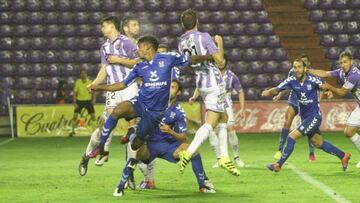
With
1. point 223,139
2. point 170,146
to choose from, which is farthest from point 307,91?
point 170,146

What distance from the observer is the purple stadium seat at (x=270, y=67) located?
26641 millimetres

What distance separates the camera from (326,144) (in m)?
13.7

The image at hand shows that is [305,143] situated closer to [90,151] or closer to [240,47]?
[240,47]

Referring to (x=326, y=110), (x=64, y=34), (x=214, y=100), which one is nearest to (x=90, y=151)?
(x=214, y=100)

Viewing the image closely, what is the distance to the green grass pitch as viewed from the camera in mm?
10461

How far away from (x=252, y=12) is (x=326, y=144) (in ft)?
48.9

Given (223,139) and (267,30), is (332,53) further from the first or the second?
(223,139)

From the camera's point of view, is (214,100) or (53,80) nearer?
(214,100)

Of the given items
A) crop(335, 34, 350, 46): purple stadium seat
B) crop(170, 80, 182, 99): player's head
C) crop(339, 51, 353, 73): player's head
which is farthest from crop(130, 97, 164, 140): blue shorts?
crop(335, 34, 350, 46): purple stadium seat

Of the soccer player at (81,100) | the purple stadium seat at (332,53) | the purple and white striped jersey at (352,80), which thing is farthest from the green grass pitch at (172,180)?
the purple stadium seat at (332,53)

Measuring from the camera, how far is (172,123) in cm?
1091

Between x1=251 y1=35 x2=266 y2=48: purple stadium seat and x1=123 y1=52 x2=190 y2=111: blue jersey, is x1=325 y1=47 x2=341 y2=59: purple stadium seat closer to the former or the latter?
x1=251 y1=35 x2=266 y2=48: purple stadium seat

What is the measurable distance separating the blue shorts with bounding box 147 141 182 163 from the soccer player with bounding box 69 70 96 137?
12.8 m

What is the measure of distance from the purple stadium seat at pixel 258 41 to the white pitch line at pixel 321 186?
44.1 feet
